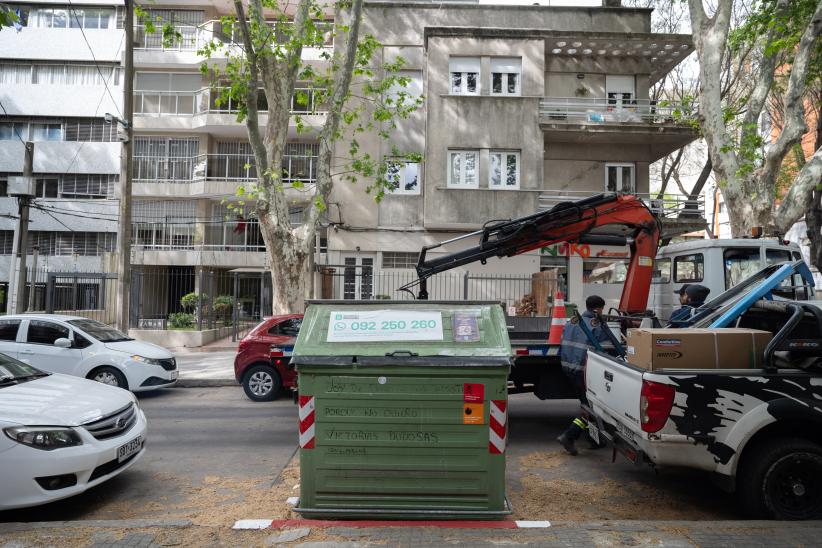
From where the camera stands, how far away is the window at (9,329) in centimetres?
1012

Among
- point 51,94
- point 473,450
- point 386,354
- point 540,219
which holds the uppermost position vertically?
point 51,94

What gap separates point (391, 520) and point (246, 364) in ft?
21.9

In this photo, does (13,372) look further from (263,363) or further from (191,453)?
(263,363)

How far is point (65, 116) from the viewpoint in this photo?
1069 inches

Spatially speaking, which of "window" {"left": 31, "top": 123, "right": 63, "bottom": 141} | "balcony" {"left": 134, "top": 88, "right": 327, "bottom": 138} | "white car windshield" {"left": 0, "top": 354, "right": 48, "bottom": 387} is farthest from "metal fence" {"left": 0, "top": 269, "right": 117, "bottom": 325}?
"window" {"left": 31, "top": 123, "right": 63, "bottom": 141}

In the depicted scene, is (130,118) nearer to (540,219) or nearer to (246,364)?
(246,364)

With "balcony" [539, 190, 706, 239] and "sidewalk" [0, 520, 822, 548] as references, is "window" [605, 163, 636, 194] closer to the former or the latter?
"balcony" [539, 190, 706, 239]

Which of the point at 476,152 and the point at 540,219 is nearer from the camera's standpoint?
the point at 540,219

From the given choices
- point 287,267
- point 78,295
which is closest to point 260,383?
point 287,267

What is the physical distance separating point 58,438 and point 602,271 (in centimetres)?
1875

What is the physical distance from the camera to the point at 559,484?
5711mm

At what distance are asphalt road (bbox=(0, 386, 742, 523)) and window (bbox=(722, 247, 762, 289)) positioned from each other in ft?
13.6

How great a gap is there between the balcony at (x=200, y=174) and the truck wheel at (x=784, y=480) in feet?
68.1

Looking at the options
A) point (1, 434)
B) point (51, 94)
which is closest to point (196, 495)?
point (1, 434)
